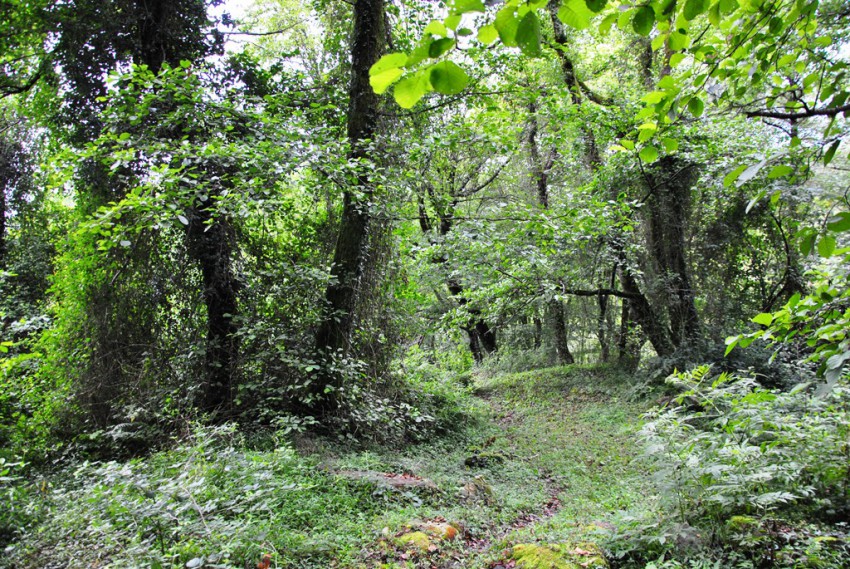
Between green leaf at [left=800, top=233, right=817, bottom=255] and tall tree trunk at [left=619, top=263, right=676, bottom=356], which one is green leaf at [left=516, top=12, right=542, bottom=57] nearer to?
green leaf at [left=800, top=233, right=817, bottom=255]

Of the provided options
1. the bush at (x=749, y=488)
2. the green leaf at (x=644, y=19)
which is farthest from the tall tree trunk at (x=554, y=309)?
the green leaf at (x=644, y=19)

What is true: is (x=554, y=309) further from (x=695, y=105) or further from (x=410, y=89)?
(x=410, y=89)

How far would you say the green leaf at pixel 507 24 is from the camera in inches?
47.6

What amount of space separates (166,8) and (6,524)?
6.97 m

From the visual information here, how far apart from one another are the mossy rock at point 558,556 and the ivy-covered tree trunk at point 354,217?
11.7ft

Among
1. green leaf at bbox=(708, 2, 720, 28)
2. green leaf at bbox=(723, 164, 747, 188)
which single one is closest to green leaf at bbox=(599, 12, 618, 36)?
green leaf at bbox=(708, 2, 720, 28)

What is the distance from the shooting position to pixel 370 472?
4.91m

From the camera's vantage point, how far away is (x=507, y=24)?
1223 millimetres

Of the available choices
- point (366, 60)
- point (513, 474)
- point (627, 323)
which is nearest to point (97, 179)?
point (366, 60)

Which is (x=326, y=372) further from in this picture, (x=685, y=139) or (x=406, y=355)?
(x=685, y=139)

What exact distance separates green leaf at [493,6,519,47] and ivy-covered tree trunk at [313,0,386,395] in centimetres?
507

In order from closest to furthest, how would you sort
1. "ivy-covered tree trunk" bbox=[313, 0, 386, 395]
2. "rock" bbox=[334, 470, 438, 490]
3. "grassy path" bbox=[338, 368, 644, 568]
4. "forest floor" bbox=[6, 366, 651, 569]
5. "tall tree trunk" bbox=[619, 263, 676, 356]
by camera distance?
1. "forest floor" bbox=[6, 366, 651, 569]
2. "grassy path" bbox=[338, 368, 644, 568]
3. "rock" bbox=[334, 470, 438, 490]
4. "ivy-covered tree trunk" bbox=[313, 0, 386, 395]
5. "tall tree trunk" bbox=[619, 263, 676, 356]

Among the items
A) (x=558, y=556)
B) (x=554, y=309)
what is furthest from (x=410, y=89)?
(x=554, y=309)

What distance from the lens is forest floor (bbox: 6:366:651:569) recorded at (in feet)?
9.49
